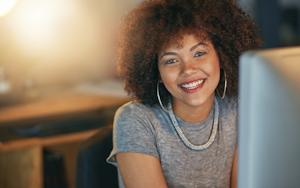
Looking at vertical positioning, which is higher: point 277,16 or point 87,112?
point 277,16

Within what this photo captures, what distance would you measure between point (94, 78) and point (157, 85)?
219 centimetres

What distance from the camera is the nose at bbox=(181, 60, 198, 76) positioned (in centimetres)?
93

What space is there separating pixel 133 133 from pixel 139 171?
0.40 ft

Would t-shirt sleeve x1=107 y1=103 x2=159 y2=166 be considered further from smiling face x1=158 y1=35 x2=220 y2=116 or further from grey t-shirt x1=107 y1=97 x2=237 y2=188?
smiling face x1=158 y1=35 x2=220 y2=116

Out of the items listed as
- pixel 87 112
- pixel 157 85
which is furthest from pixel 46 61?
pixel 157 85

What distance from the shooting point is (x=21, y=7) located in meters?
2.76

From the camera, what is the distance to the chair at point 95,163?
3.07 feet

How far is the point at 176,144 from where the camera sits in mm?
989

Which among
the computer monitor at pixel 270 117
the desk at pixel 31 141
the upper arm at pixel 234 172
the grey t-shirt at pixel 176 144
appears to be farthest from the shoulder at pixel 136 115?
the desk at pixel 31 141

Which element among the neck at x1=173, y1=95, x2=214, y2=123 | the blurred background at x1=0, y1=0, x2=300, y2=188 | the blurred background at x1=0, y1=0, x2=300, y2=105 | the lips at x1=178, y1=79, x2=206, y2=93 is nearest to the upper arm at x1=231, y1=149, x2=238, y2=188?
the neck at x1=173, y1=95, x2=214, y2=123

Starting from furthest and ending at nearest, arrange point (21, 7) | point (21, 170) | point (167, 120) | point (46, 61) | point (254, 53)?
point (46, 61)
point (21, 7)
point (21, 170)
point (167, 120)
point (254, 53)

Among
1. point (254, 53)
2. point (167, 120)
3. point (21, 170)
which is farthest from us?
point (21, 170)

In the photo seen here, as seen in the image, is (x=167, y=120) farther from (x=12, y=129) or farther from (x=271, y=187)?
(x=12, y=129)

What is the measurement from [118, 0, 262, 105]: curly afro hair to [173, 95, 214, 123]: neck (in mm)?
85
